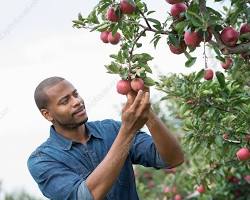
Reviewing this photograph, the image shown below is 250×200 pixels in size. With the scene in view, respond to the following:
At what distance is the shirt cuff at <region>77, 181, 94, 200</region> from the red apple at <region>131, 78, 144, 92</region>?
1.50ft

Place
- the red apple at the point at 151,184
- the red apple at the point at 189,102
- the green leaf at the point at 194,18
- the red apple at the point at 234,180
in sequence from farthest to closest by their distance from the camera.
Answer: the red apple at the point at 151,184 < the red apple at the point at 234,180 < the red apple at the point at 189,102 < the green leaf at the point at 194,18

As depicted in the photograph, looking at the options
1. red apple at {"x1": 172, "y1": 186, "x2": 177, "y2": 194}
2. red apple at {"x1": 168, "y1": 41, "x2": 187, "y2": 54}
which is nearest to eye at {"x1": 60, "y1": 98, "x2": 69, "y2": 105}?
red apple at {"x1": 168, "y1": 41, "x2": 187, "y2": 54}

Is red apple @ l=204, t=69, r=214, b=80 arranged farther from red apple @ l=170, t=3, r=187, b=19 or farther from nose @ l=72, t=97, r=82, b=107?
nose @ l=72, t=97, r=82, b=107

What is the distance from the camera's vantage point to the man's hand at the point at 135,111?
2.46 meters

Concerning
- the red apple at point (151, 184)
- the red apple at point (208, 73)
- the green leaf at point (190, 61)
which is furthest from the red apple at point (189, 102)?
the red apple at point (151, 184)

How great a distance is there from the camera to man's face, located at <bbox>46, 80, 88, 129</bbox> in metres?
2.81

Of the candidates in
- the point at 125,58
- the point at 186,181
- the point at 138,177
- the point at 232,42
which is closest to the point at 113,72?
the point at 125,58

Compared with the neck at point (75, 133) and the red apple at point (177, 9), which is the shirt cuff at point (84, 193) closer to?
the neck at point (75, 133)

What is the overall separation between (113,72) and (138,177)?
5184mm

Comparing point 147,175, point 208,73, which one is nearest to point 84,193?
point 208,73

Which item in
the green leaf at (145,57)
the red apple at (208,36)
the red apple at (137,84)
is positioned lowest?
the red apple at (137,84)

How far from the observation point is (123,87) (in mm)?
2453

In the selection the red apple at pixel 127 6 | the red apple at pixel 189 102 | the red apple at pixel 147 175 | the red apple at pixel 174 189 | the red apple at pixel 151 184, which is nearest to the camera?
the red apple at pixel 127 6

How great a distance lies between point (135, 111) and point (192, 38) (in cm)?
37
